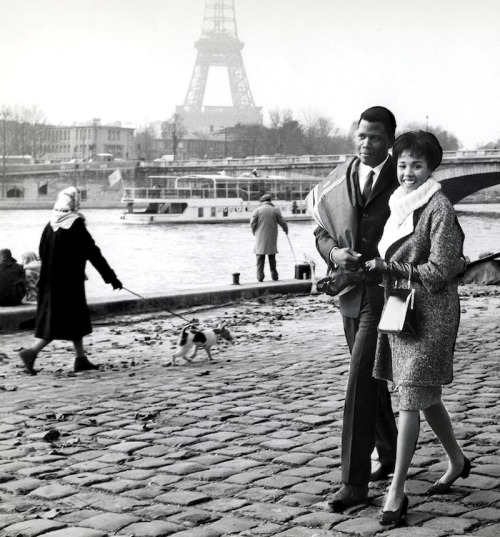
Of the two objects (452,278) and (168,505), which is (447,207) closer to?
(452,278)

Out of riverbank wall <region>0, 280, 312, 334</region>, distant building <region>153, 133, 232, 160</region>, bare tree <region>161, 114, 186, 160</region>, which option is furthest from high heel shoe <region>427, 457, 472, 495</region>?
distant building <region>153, 133, 232, 160</region>

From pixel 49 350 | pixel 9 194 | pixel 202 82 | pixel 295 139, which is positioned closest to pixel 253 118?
pixel 202 82

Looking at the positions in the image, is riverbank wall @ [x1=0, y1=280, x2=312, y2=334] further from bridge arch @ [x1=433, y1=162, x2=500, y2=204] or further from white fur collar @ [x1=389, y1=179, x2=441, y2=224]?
bridge arch @ [x1=433, y1=162, x2=500, y2=204]

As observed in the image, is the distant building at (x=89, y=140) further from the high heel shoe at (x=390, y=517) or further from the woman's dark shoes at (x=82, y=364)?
the high heel shoe at (x=390, y=517)

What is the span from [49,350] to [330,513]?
181 inches

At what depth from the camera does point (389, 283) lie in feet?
11.1

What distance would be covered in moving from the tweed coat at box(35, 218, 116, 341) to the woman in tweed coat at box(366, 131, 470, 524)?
3520mm

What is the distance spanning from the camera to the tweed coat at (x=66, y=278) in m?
6.58

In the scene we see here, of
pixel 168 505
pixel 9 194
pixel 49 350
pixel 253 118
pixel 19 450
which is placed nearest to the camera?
pixel 168 505

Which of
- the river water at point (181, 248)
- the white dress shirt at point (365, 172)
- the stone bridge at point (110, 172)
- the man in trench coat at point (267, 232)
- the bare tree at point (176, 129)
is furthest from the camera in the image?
the bare tree at point (176, 129)

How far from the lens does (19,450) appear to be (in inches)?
171

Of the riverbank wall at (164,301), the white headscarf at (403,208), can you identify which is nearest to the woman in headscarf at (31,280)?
the riverbank wall at (164,301)

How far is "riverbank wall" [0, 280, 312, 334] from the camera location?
8618 mm

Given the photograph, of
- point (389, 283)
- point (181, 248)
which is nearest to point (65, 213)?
point (389, 283)
